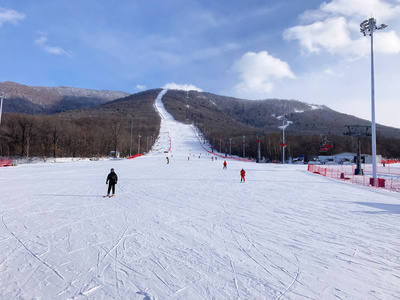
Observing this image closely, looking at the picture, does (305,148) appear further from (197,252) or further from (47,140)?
(197,252)

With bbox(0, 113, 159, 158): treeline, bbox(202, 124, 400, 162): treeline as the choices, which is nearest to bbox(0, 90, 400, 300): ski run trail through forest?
bbox(0, 113, 159, 158): treeline

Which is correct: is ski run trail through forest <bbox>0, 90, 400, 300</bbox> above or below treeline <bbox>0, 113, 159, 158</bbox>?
below

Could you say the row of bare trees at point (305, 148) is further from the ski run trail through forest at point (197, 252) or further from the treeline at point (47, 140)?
the ski run trail through forest at point (197, 252)

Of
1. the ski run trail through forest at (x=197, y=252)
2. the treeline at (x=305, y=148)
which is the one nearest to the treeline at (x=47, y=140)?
the ski run trail through forest at (x=197, y=252)

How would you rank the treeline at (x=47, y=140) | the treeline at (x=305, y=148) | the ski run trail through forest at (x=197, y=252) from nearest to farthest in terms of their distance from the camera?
the ski run trail through forest at (x=197, y=252) → the treeline at (x=47, y=140) → the treeline at (x=305, y=148)

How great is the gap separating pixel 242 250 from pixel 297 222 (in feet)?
9.34

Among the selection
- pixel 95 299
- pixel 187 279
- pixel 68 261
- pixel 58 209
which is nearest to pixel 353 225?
pixel 187 279

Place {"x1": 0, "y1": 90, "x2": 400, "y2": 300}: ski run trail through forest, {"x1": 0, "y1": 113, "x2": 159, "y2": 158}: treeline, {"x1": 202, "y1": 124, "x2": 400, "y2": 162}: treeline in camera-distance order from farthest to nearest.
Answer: {"x1": 202, "y1": 124, "x2": 400, "y2": 162}: treeline, {"x1": 0, "y1": 113, "x2": 159, "y2": 158}: treeline, {"x1": 0, "y1": 90, "x2": 400, "y2": 300}: ski run trail through forest

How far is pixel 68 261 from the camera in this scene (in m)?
4.11

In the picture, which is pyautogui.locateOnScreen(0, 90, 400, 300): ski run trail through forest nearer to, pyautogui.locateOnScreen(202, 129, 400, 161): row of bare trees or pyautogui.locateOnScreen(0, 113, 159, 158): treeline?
pyautogui.locateOnScreen(0, 113, 159, 158): treeline

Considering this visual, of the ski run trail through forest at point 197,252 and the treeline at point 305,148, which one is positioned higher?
the treeline at point 305,148

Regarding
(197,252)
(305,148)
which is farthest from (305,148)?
(197,252)

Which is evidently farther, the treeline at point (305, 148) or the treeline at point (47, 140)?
the treeline at point (305, 148)

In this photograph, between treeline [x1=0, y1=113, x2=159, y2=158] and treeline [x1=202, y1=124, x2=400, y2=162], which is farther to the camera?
treeline [x1=202, y1=124, x2=400, y2=162]
